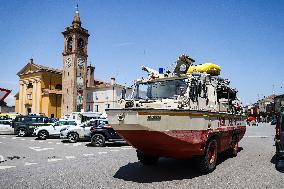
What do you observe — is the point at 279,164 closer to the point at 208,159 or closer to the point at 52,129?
the point at 208,159

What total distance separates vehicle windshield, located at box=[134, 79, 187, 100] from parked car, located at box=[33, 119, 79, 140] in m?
15.3

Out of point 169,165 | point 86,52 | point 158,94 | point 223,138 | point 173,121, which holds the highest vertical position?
point 86,52

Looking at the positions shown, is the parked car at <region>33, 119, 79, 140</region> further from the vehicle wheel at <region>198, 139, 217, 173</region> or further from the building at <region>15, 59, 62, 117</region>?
the building at <region>15, 59, 62, 117</region>

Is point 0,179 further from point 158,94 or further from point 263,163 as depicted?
point 263,163

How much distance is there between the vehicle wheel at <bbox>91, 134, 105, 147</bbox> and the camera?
18.0 metres

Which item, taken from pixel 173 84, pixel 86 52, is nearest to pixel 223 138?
pixel 173 84

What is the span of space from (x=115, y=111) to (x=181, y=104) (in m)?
1.81

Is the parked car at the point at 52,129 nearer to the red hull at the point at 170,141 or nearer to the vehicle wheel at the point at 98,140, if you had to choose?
the vehicle wheel at the point at 98,140

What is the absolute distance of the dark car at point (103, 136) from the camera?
59.0 ft

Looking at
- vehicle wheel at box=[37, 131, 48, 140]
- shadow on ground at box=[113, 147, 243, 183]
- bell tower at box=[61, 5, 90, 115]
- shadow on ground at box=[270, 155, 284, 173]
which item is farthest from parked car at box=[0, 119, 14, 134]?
bell tower at box=[61, 5, 90, 115]

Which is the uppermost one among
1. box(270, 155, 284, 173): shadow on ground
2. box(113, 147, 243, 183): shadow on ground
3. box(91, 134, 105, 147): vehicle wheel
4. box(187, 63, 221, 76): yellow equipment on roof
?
box(187, 63, 221, 76): yellow equipment on roof

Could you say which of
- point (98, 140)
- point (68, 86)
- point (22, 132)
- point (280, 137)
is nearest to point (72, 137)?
point (98, 140)

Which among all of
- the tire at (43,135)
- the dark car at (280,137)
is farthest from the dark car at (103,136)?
the dark car at (280,137)

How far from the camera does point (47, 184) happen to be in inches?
305
